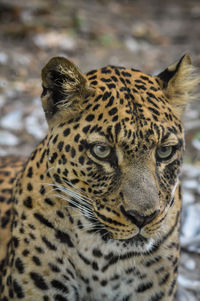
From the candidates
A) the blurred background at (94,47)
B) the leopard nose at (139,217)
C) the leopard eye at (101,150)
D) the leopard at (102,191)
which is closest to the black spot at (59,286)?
the leopard at (102,191)

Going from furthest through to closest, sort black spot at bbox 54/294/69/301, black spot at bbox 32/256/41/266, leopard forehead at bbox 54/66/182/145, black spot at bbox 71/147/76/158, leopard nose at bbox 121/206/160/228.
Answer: black spot at bbox 54/294/69/301
black spot at bbox 32/256/41/266
black spot at bbox 71/147/76/158
leopard forehead at bbox 54/66/182/145
leopard nose at bbox 121/206/160/228

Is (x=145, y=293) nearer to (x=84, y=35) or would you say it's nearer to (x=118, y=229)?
(x=118, y=229)

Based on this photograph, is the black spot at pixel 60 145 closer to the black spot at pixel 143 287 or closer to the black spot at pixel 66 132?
the black spot at pixel 66 132

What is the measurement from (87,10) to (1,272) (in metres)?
9.01

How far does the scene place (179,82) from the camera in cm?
344

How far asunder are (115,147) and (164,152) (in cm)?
32

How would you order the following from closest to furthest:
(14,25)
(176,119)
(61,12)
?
(176,119), (14,25), (61,12)

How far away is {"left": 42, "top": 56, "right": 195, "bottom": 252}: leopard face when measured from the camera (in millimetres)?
3059

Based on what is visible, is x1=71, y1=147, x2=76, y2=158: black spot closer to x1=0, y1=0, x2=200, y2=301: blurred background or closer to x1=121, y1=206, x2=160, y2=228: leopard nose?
x1=121, y1=206, x2=160, y2=228: leopard nose

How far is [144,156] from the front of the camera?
3.10 meters

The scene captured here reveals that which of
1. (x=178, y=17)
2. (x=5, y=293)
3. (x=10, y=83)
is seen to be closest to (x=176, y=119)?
(x=5, y=293)

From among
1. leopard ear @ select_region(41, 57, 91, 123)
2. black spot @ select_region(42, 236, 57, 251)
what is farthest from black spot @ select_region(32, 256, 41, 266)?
leopard ear @ select_region(41, 57, 91, 123)

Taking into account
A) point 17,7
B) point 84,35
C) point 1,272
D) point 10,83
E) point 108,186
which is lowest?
point 1,272

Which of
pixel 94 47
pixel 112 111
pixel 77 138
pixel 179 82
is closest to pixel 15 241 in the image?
pixel 77 138
